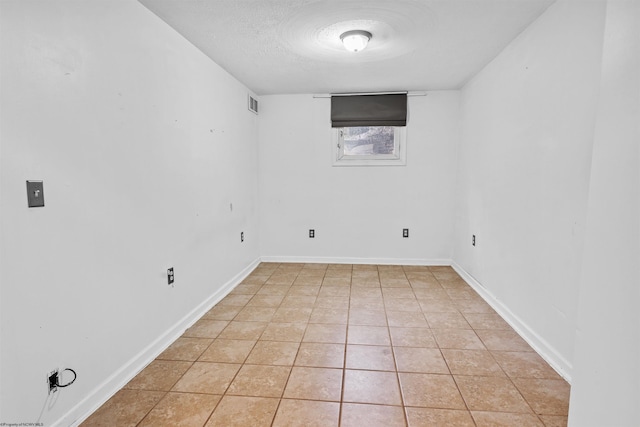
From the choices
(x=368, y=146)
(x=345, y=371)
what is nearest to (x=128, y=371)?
(x=345, y=371)

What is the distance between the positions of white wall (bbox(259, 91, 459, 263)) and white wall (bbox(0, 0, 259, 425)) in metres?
1.65

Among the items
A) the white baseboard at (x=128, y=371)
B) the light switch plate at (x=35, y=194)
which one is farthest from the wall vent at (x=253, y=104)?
the light switch plate at (x=35, y=194)

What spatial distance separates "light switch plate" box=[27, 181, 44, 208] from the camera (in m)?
1.33

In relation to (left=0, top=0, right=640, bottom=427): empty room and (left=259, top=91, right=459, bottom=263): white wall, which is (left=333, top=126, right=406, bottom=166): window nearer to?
(left=259, top=91, right=459, bottom=263): white wall

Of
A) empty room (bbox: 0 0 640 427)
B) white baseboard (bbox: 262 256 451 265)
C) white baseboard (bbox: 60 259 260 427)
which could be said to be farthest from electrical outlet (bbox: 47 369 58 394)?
white baseboard (bbox: 262 256 451 265)

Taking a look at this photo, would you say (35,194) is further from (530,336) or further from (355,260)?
(355,260)

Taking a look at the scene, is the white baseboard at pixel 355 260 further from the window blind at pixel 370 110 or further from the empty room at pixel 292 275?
the window blind at pixel 370 110

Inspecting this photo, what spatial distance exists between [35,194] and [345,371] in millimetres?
1772

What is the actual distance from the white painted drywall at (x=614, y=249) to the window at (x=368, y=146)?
3284 mm

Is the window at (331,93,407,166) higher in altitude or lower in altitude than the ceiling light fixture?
lower

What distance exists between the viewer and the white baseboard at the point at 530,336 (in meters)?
1.93

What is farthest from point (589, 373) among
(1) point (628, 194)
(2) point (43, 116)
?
(2) point (43, 116)

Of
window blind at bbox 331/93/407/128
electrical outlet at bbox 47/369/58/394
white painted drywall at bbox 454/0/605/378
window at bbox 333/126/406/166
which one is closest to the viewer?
electrical outlet at bbox 47/369/58/394

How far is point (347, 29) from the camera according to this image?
239cm
